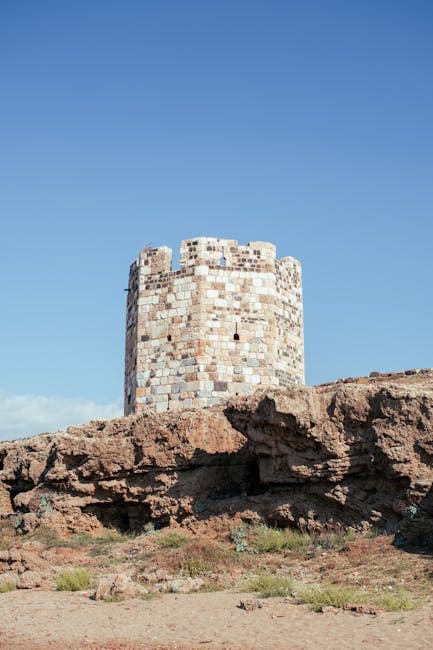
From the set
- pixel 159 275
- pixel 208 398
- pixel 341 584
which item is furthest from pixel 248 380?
pixel 341 584

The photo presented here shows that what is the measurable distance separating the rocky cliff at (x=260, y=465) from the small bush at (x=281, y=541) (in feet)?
0.79

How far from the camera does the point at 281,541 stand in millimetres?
9781

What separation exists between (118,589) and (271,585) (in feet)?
6.07

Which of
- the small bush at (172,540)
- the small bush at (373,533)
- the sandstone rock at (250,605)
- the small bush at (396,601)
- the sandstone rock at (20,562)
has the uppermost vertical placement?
the small bush at (373,533)

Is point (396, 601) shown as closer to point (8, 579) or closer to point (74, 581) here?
point (74, 581)

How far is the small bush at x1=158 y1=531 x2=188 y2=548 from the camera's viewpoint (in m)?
10.5

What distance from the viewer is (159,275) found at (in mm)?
20328

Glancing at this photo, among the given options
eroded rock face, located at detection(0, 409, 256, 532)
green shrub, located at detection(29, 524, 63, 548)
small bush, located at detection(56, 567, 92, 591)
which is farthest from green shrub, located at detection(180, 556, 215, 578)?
green shrub, located at detection(29, 524, 63, 548)

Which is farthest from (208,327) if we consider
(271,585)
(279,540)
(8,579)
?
(271,585)

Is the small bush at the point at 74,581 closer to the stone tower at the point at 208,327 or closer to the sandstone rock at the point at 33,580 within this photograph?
the sandstone rock at the point at 33,580

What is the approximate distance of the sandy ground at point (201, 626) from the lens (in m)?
6.56

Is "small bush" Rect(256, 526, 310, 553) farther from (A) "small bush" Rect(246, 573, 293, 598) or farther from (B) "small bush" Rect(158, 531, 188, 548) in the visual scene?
(B) "small bush" Rect(158, 531, 188, 548)

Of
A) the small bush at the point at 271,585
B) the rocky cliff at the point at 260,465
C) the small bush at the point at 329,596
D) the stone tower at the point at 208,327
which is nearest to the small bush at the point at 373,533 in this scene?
the rocky cliff at the point at 260,465

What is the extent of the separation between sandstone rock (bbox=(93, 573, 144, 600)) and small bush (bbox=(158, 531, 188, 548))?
1.76m
